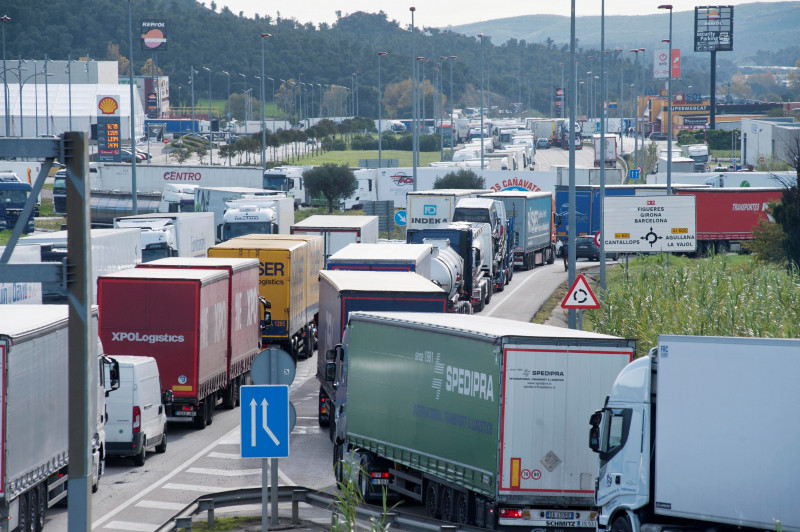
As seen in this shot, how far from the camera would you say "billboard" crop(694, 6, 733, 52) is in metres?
121

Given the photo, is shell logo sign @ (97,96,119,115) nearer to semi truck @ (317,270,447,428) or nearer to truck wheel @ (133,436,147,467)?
semi truck @ (317,270,447,428)

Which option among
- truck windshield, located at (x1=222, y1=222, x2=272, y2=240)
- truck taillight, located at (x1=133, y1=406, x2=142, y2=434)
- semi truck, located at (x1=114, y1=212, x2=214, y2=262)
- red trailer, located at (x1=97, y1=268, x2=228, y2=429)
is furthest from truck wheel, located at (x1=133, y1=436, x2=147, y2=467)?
truck windshield, located at (x1=222, y1=222, x2=272, y2=240)

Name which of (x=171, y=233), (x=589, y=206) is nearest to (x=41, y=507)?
(x=171, y=233)

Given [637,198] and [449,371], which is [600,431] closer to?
[449,371]

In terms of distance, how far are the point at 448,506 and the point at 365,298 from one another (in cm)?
628

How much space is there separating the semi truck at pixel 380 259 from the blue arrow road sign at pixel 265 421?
14658mm

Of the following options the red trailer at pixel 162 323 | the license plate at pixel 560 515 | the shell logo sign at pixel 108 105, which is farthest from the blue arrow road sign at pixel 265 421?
the shell logo sign at pixel 108 105

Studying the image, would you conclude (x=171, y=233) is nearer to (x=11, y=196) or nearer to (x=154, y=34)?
(x=11, y=196)

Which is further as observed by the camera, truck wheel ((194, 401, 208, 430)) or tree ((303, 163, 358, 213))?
tree ((303, 163, 358, 213))

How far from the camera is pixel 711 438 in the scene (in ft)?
36.0

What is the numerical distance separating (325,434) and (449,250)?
13.4 metres

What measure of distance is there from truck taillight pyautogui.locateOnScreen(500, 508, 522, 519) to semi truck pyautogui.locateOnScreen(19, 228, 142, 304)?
652 inches

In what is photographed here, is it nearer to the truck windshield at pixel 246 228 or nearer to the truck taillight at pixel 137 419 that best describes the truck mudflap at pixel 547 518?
the truck taillight at pixel 137 419

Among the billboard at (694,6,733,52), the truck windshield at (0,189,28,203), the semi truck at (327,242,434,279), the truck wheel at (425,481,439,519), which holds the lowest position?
the truck wheel at (425,481,439,519)
